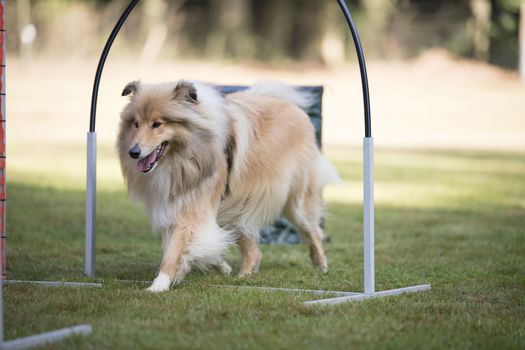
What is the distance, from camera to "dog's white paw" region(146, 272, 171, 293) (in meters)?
5.23

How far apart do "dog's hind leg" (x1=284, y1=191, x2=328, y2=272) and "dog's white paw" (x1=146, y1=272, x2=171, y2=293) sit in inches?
56.8

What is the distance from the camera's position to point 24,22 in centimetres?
2597

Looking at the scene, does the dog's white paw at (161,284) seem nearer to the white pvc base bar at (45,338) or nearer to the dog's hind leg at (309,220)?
the white pvc base bar at (45,338)

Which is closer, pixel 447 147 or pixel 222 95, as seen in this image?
pixel 222 95

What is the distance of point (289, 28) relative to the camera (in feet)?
115

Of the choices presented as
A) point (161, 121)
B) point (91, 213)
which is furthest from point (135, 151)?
point (91, 213)

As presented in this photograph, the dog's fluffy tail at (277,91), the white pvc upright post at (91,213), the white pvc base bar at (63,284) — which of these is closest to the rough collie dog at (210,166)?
the dog's fluffy tail at (277,91)

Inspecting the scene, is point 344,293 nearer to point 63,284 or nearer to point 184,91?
point 184,91

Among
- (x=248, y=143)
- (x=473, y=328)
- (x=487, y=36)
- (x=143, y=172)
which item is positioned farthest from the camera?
(x=487, y=36)

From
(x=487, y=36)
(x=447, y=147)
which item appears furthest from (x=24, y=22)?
(x=487, y=36)

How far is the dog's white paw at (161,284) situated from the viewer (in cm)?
523

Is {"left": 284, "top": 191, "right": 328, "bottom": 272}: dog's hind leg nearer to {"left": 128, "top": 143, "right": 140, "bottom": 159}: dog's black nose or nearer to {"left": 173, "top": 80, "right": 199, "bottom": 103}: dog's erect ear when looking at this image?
{"left": 173, "top": 80, "right": 199, "bottom": 103}: dog's erect ear

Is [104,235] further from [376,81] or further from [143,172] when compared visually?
[376,81]

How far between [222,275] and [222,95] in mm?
1354
